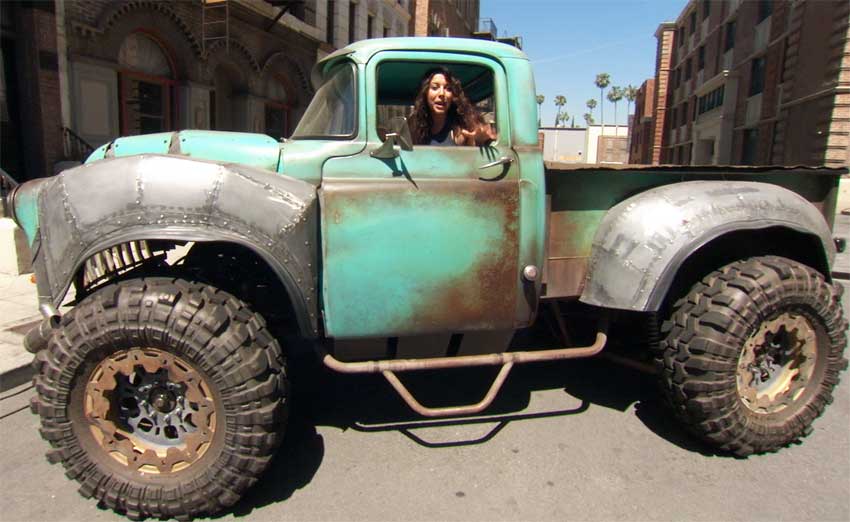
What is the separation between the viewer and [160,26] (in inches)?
462

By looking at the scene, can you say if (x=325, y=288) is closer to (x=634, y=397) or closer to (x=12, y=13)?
(x=634, y=397)

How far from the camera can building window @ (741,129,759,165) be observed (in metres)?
28.0

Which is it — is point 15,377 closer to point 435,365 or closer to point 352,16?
point 435,365

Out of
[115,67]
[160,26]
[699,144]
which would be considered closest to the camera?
[115,67]

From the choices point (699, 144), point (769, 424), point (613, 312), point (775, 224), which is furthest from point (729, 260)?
point (699, 144)

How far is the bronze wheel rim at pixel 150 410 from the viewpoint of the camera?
94.0 inches

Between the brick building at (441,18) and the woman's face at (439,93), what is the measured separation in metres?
21.7

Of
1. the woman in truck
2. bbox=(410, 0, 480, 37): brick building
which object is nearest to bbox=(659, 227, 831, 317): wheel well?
the woman in truck

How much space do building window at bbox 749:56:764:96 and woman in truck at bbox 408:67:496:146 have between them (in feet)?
98.3

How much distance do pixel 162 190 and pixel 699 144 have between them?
4196cm

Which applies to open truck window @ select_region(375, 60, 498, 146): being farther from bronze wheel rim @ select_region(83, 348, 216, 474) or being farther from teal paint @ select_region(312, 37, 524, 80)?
bronze wheel rim @ select_region(83, 348, 216, 474)

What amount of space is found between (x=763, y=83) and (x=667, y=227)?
29.8 metres

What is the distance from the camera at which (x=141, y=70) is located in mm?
11727

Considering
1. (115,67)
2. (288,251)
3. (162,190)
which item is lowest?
(288,251)
